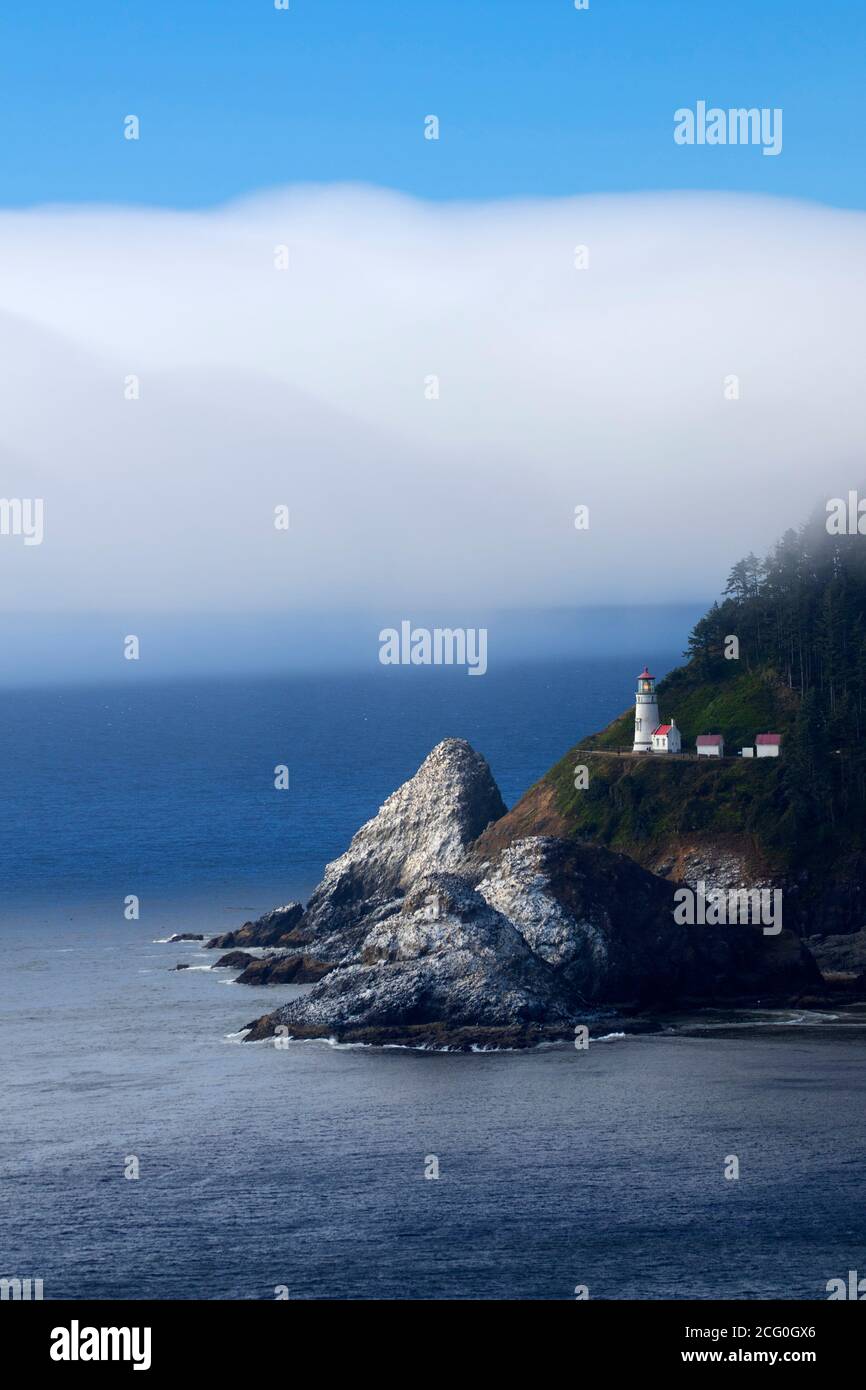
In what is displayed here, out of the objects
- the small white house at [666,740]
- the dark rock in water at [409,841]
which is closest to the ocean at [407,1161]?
the dark rock in water at [409,841]

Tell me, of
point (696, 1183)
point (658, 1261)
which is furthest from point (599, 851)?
point (658, 1261)

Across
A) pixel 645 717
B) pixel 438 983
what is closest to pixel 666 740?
pixel 645 717

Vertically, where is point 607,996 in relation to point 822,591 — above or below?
below

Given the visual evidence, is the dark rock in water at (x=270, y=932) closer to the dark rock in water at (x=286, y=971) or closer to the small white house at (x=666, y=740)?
the dark rock in water at (x=286, y=971)

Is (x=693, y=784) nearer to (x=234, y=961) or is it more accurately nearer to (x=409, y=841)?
(x=409, y=841)

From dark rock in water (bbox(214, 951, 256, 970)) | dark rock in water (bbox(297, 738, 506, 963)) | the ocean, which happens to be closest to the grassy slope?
dark rock in water (bbox(297, 738, 506, 963))
